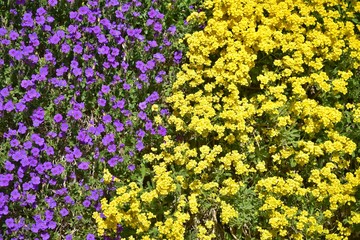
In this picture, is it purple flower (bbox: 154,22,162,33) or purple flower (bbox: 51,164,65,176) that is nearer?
purple flower (bbox: 51,164,65,176)

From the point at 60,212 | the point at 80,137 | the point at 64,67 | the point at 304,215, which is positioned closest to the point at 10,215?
the point at 60,212

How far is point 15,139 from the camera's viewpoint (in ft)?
11.9

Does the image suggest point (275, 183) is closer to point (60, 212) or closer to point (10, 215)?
point (60, 212)

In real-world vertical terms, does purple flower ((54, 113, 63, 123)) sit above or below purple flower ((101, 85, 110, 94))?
below

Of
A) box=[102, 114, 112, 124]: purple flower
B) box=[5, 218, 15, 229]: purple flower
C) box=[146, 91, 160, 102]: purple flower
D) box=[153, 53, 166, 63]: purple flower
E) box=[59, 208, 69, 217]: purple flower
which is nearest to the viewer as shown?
box=[5, 218, 15, 229]: purple flower

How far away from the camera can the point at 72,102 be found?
3840 millimetres

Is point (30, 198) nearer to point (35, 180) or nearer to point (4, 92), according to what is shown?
point (35, 180)

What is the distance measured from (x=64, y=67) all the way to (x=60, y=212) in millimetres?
1022

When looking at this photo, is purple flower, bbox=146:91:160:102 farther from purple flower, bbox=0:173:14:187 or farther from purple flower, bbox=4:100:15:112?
purple flower, bbox=0:173:14:187

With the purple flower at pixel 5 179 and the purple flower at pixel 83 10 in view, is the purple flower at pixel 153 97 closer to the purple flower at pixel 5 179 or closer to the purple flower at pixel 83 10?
the purple flower at pixel 83 10

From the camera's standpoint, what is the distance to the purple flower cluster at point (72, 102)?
3.63 meters

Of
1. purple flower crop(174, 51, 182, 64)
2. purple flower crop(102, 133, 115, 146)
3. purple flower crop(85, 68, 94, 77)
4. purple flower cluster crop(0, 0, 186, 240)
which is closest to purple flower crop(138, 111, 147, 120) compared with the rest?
purple flower cluster crop(0, 0, 186, 240)

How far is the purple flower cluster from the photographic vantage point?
3627mm

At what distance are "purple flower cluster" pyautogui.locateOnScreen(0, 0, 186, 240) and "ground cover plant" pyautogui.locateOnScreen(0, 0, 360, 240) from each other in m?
0.01
